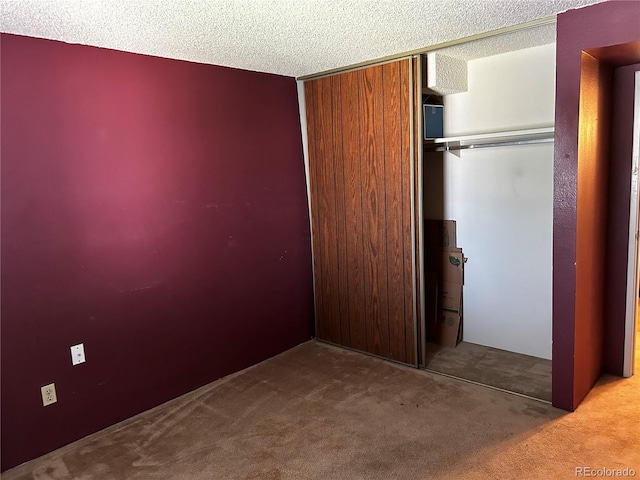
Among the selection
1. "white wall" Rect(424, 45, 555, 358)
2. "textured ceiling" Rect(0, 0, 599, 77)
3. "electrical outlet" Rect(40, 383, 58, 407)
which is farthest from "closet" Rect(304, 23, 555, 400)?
"electrical outlet" Rect(40, 383, 58, 407)

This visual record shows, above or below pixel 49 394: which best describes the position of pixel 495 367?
below

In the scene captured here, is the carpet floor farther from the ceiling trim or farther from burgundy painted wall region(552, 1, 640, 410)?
the ceiling trim

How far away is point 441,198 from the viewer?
12.1 feet

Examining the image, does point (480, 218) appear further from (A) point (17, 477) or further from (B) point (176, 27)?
(A) point (17, 477)

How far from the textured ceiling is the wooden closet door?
0.39 meters

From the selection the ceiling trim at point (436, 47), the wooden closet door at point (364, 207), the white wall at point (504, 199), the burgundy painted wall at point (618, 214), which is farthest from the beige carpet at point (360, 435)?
the ceiling trim at point (436, 47)

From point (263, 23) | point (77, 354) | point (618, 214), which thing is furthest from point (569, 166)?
point (77, 354)

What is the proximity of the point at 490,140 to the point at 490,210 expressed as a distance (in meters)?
0.50

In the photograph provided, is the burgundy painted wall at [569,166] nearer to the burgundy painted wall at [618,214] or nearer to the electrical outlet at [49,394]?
the burgundy painted wall at [618,214]

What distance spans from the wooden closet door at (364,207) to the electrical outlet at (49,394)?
1957 millimetres

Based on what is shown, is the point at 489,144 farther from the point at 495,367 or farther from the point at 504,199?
the point at 495,367

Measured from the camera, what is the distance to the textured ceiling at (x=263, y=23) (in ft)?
6.64

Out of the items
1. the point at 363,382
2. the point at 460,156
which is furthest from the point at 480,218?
the point at 363,382

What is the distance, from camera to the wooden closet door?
10.4ft
